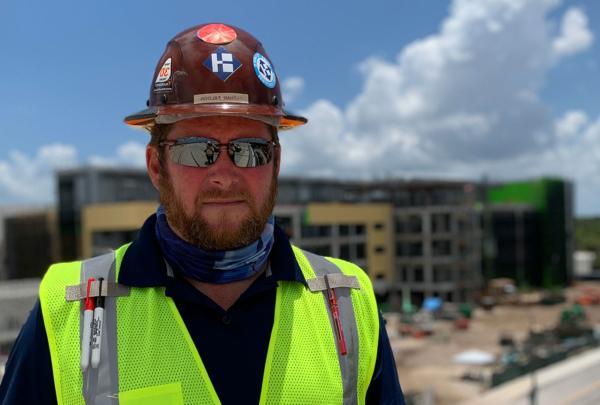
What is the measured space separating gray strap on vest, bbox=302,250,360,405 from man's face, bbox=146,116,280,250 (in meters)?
0.47

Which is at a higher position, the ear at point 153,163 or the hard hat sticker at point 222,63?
the hard hat sticker at point 222,63

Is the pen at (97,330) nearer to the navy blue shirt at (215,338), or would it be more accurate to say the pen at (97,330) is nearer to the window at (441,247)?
the navy blue shirt at (215,338)

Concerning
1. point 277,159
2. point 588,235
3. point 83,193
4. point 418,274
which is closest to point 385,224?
point 418,274

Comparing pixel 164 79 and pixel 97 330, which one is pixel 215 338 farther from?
pixel 164 79

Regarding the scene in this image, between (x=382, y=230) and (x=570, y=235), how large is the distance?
3348cm

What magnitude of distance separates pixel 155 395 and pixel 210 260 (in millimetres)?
639

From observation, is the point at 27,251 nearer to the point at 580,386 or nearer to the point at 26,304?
the point at 26,304

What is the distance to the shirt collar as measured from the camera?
274cm

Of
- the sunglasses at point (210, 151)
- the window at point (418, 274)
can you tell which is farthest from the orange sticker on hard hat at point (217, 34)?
the window at point (418, 274)

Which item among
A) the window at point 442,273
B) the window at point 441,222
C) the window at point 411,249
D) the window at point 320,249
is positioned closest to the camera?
the window at point 320,249

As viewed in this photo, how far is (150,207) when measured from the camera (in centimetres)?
4994

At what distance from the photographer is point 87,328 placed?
2525 millimetres

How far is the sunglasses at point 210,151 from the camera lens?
2.73 m

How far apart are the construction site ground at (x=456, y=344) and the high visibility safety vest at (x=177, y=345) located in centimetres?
3116
